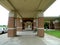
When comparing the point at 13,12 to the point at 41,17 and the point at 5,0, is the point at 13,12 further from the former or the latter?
the point at 5,0

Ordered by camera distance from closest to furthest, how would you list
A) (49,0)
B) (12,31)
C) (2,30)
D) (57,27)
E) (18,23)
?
(49,0)
(12,31)
(2,30)
(18,23)
(57,27)

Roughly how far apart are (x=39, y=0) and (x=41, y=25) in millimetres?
6772

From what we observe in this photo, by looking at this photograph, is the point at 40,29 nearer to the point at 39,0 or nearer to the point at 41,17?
the point at 41,17

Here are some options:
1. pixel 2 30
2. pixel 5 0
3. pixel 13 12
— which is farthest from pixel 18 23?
pixel 5 0

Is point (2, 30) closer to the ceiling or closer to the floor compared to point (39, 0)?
closer to the floor

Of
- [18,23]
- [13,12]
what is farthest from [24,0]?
[18,23]

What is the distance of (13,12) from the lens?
20.0m

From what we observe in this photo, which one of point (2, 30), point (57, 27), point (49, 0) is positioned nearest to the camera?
point (49, 0)

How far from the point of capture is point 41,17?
783 inches

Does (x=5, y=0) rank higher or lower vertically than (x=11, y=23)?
higher

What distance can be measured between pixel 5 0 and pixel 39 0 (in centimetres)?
328

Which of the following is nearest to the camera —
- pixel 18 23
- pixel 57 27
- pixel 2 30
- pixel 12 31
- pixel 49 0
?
pixel 49 0

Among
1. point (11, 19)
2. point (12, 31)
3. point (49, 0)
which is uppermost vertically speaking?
point (49, 0)

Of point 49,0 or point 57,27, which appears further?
point 57,27
